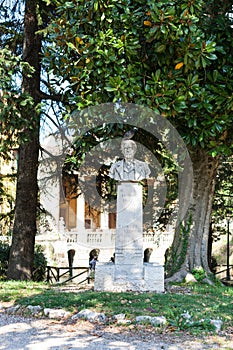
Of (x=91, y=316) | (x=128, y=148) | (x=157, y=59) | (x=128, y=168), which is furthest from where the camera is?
(x=128, y=148)

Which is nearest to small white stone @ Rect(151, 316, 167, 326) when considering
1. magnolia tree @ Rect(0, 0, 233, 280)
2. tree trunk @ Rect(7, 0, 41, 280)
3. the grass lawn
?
the grass lawn

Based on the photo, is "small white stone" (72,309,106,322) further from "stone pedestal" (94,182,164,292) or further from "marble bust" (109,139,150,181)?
"marble bust" (109,139,150,181)

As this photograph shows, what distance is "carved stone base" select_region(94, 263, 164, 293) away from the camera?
844cm

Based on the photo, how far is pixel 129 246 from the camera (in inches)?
340

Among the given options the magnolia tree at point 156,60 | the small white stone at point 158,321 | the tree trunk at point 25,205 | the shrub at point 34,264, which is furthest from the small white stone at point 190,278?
the shrub at point 34,264

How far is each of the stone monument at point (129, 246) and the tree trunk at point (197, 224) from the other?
165cm

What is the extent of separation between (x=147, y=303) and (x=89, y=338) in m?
1.69

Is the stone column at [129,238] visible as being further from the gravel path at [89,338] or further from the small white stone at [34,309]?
the gravel path at [89,338]

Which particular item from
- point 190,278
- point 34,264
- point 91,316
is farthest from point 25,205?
point 91,316

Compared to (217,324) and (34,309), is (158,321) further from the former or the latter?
(34,309)

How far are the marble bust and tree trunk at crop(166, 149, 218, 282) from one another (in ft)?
6.37

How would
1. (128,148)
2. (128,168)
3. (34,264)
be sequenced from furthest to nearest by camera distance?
1. (34,264)
2. (128,148)
3. (128,168)

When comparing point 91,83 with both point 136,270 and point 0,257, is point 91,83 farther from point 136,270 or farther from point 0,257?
point 0,257

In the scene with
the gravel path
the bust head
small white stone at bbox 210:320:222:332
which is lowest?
the gravel path
